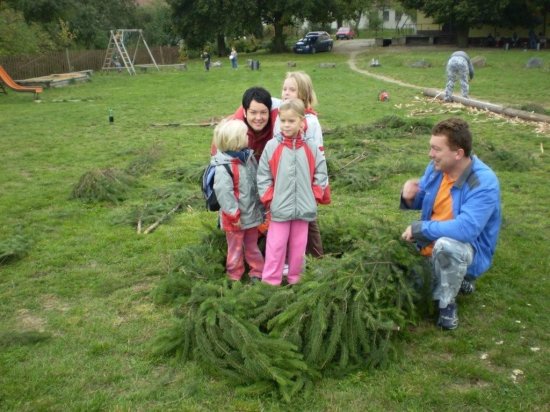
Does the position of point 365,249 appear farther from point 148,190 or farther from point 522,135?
point 522,135

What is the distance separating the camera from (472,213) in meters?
3.60

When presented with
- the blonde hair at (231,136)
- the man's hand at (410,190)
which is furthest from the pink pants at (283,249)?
the man's hand at (410,190)

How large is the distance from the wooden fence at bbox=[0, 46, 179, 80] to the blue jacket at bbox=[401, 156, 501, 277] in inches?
1075

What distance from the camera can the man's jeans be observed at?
3674 millimetres

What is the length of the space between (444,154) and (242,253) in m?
1.87

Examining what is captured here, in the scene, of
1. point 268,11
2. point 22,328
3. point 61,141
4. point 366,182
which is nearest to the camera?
point 22,328

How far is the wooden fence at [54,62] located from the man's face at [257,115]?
2606 cm

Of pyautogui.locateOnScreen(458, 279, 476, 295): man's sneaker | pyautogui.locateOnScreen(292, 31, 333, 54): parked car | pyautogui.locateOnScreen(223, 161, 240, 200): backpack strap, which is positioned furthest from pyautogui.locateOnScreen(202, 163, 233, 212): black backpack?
pyautogui.locateOnScreen(292, 31, 333, 54): parked car

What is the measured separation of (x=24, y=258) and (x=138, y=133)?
7.22 metres

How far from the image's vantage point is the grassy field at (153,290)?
3.30 m

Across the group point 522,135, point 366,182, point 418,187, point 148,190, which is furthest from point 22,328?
point 522,135

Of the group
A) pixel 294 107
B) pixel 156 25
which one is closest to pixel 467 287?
pixel 294 107

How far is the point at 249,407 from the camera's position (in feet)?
10.5

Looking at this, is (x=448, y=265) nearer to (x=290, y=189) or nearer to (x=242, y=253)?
(x=290, y=189)
